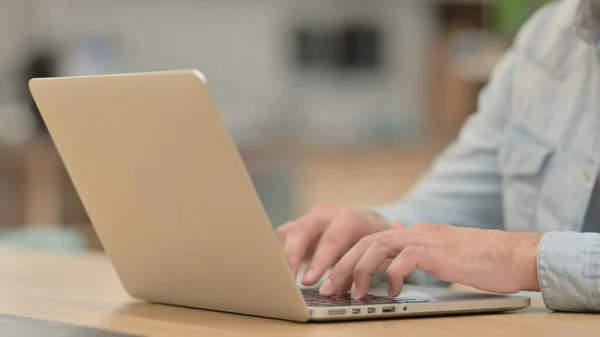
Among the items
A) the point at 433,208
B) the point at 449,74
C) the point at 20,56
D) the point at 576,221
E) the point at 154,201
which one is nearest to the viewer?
the point at 154,201

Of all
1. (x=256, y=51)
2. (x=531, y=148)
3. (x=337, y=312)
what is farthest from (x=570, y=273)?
(x=256, y=51)

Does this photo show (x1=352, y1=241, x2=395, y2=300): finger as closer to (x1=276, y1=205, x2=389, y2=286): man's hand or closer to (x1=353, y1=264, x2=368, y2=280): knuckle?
(x1=353, y1=264, x2=368, y2=280): knuckle

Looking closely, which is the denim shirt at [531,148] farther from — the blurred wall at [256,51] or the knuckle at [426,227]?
the blurred wall at [256,51]

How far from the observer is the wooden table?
91cm

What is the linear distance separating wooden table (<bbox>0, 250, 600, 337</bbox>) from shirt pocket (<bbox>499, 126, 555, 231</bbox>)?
46 cm

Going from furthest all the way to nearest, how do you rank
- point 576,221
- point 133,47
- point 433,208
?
point 133,47, point 433,208, point 576,221

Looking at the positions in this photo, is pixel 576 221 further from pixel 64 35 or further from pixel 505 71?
pixel 64 35

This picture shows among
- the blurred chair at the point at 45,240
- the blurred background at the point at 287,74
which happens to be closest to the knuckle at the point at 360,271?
the blurred chair at the point at 45,240

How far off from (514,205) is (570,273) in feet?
1.89

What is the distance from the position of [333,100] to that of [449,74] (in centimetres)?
64

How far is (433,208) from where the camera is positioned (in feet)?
5.44

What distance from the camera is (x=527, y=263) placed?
1.05m

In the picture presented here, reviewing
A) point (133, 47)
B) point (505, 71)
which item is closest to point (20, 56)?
point (133, 47)

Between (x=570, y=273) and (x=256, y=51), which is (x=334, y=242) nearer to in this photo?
(x=570, y=273)
